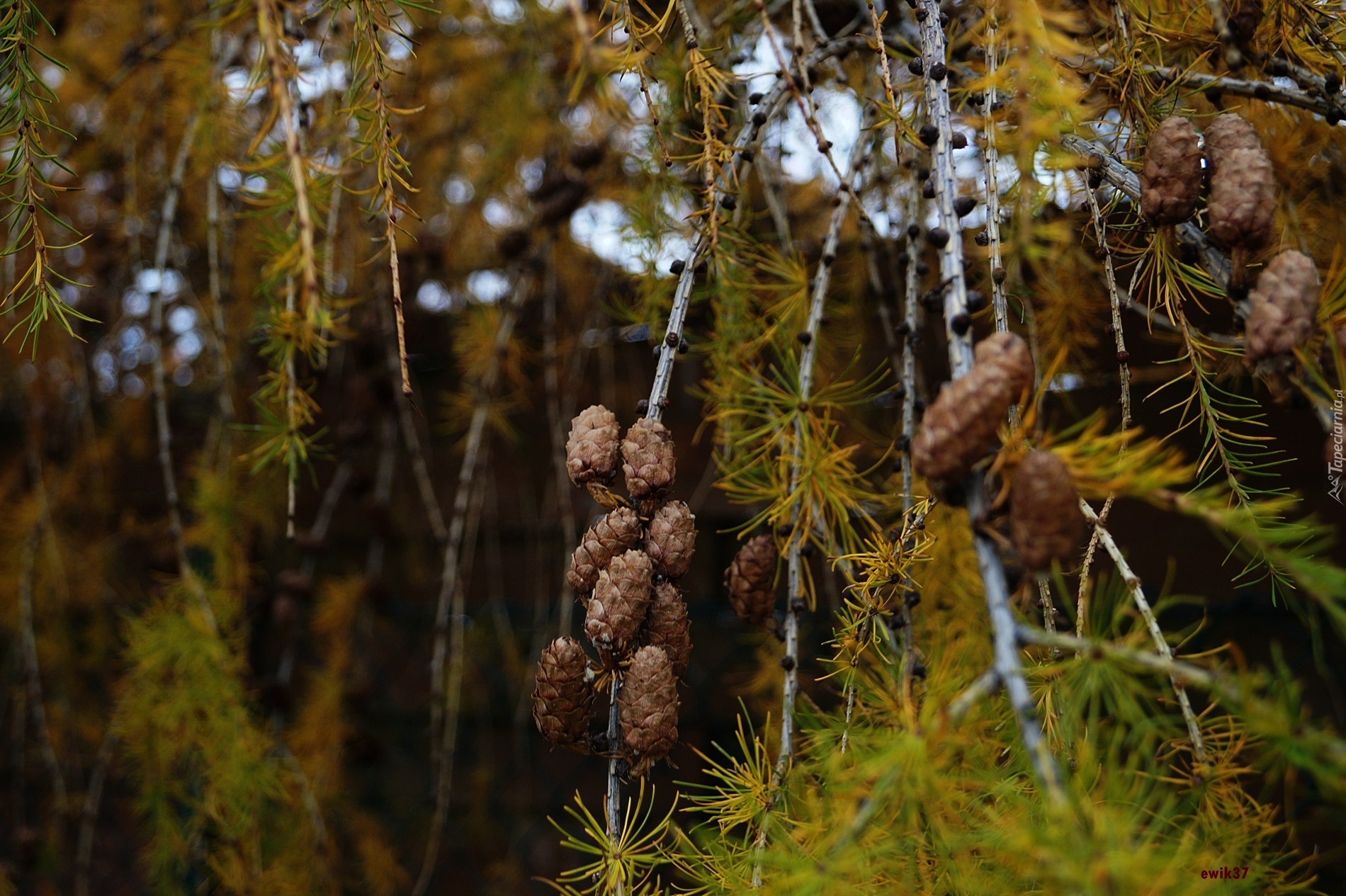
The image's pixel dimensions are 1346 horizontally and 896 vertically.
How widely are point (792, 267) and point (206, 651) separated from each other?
585 millimetres

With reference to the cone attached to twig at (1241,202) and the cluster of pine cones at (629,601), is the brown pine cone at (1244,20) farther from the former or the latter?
the cluster of pine cones at (629,601)

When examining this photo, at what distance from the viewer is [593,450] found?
0.36m

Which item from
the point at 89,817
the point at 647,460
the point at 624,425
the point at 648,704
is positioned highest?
the point at 624,425

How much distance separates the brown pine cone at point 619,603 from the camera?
334 millimetres

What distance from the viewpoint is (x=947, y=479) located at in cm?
27

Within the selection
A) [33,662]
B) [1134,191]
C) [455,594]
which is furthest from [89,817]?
[1134,191]

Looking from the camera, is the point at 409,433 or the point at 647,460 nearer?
the point at 647,460

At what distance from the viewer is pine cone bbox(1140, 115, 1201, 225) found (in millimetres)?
325

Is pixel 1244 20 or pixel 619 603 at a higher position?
pixel 1244 20

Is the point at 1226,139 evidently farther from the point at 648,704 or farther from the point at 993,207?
the point at 648,704

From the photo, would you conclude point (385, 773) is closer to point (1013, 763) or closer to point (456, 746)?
point (456, 746)

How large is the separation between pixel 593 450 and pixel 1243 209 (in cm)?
27

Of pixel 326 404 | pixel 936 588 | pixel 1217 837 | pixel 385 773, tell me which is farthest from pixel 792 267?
pixel 385 773

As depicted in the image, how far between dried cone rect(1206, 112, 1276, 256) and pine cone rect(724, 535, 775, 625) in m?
0.24
